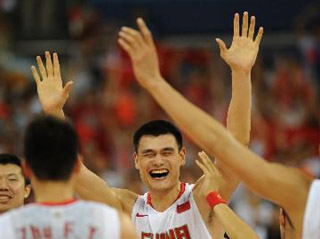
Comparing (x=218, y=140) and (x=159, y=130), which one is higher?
(x=159, y=130)

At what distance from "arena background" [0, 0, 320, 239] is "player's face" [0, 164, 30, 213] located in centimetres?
662

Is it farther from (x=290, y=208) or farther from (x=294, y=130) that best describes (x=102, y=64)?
(x=290, y=208)

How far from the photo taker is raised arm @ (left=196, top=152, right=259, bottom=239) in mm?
6484

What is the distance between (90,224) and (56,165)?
364mm

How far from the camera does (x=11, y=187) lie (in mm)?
7766

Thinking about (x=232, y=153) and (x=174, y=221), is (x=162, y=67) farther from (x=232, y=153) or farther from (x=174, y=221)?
(x=232, y=153)

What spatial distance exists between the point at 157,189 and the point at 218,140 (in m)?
2.74

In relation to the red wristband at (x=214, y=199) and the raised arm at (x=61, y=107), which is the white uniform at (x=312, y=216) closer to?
the red wristband at (x=214, y=199)

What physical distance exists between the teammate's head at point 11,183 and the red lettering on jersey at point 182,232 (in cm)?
137

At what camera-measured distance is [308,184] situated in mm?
5023

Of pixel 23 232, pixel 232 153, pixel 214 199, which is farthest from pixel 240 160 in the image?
pixel 214 199

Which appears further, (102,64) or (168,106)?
(102,64)

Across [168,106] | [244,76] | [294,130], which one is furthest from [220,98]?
[168,106]

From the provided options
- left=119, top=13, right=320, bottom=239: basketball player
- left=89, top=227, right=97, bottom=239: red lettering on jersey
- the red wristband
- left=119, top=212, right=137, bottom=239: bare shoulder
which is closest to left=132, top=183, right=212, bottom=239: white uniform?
the red wristband
